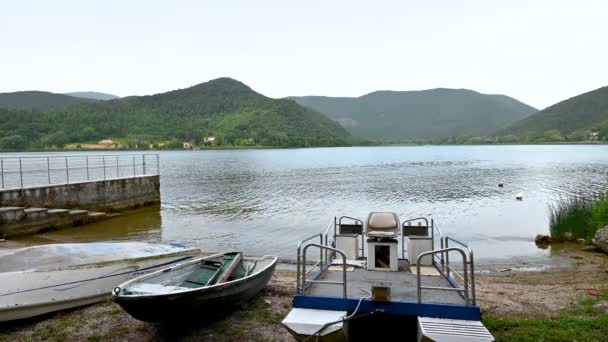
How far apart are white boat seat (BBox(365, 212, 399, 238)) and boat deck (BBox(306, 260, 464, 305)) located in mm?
718

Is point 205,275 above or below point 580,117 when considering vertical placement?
below

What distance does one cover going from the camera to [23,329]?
317 inches

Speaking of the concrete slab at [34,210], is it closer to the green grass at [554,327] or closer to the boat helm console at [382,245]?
the boat helm console at [382,245]

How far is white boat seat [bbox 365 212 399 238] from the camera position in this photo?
27.8 ft

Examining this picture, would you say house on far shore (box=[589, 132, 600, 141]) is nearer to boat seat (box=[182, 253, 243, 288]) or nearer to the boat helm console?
the boat helm console

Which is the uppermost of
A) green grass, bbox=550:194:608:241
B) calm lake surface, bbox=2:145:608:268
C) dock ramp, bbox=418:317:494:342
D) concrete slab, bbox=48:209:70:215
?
dock ramp, bbox=418:317:494:342

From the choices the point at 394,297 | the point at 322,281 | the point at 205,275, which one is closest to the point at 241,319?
the point at 205,275

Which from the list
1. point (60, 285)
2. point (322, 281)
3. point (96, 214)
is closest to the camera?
point (322, 281)

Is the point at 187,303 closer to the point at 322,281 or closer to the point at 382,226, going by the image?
the point at 322,281

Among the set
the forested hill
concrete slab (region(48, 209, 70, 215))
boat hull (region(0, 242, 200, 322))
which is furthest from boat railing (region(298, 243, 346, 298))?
the forested hill

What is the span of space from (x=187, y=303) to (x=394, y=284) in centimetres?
352

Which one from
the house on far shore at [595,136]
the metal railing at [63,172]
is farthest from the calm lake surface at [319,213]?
the house on far shore at [595,136]

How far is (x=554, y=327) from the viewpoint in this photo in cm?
755

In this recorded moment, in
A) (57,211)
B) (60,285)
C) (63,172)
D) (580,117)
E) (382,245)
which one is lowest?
(57,211)
